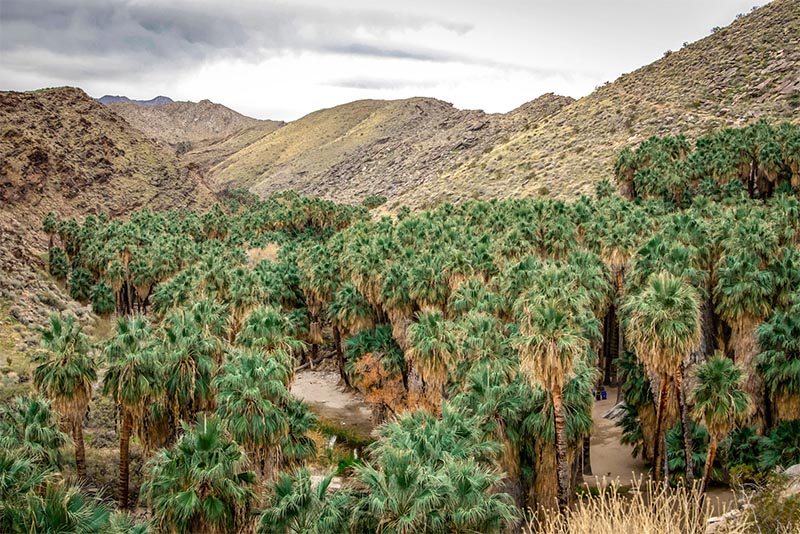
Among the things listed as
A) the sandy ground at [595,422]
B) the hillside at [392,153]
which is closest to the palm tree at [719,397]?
the sandy ground at [595,422]

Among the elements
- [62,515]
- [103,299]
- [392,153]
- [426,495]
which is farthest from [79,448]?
[392,153]

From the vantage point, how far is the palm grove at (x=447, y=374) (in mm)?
16500

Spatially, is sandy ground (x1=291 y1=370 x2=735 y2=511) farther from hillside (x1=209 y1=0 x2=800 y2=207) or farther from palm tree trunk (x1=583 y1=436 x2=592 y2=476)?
hillside (x1=209 y1=0 x2=800 y2=207)

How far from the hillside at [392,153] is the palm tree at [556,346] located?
8231cm

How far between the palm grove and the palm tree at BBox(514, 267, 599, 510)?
0.08 meters

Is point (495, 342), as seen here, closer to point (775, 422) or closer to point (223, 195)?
point (775, 422)

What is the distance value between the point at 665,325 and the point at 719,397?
3.20 m

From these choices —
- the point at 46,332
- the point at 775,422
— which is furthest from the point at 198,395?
the point at 775,422

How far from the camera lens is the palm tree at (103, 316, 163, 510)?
2161 centimetres

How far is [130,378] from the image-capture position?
21547 mm

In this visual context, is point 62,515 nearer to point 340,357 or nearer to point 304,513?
point 304,513

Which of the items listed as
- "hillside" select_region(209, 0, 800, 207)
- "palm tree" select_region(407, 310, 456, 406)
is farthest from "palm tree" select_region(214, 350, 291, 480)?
"hillside" select_region(209, 0, 800, 207)

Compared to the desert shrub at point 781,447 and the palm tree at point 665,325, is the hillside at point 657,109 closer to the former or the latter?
the desert shrub at point 781,447

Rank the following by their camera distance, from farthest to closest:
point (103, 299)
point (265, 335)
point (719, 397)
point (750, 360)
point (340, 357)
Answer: point (103, 299) → point (340, 357) → point (265, 335) → point (750, 360) → point (719, 397)
